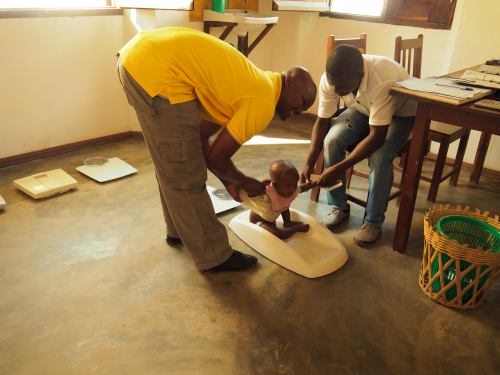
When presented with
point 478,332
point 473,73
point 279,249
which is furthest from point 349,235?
point 473,73

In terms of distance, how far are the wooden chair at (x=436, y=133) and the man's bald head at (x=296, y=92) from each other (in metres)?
1.03

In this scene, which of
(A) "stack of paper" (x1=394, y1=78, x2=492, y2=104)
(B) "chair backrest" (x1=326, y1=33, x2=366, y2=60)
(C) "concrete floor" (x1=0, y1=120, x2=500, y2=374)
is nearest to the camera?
(C) "concrete floor" (x1=0, y1=120, x2=500, y2=374)

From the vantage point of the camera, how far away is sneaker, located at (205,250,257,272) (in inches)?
74.1

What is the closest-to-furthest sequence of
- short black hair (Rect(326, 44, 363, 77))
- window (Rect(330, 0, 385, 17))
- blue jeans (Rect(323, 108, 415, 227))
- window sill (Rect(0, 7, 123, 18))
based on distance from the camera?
short black hair (Rect(326, 44, 363, 77))
blue jeans (Rect(323, 108, 415, 227))
window sill (Rect(0, 7, 123, 18))
window (Rect(330, 0, 385, 17))

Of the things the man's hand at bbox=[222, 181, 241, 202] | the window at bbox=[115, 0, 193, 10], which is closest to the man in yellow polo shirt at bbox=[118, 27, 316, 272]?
the man's hand at bbox=[222, 181, 241, 202]

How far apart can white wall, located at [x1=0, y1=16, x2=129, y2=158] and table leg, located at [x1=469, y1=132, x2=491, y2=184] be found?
2.64 metres

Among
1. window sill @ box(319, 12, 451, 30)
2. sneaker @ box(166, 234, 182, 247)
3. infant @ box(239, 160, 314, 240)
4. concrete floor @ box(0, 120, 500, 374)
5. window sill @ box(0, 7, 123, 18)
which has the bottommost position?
concrete floor @ box(0, 120, 500, 374)

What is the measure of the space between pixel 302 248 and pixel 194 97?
34.7 inches

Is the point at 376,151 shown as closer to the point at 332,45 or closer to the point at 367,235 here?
the point at 367,235

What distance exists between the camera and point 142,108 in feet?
5.06

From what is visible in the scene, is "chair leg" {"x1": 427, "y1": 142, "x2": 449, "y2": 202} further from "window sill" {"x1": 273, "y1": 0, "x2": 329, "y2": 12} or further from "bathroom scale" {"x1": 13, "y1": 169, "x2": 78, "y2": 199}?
"bathroom scale" {"x1": 13, "y1": 169, "x2": 78, "y2": 199}

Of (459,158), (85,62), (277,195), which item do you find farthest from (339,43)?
(85,62)

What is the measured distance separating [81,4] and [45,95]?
0.70m

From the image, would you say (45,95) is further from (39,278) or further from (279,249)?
(279,249)
